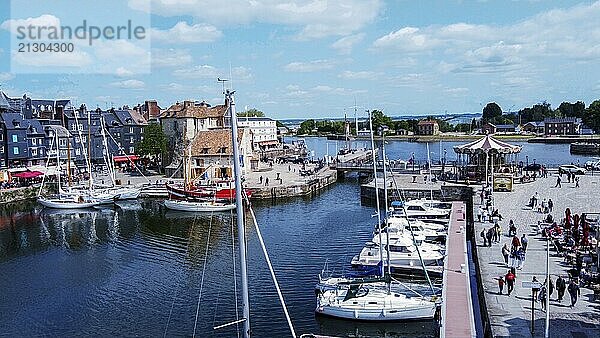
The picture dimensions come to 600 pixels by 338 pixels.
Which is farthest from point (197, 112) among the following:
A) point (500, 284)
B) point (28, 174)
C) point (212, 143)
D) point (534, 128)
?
A: point (534, 128)

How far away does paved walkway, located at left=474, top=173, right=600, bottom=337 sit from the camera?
1962 cm

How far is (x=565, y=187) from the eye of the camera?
50906mm

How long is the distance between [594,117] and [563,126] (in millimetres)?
9765

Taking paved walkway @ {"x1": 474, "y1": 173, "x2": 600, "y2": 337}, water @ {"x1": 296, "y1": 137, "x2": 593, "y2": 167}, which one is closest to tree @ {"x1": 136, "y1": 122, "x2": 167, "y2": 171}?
water @ {"x1": 296, "y1": 137, "x2": 593, "y2": 167}

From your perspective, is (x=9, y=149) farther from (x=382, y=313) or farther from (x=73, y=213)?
(x=382, y=313)

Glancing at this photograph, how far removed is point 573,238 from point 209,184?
37692 mm

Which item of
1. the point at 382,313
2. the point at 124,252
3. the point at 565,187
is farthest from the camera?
the point at 565,187

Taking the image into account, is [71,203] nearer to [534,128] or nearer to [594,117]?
[594,117]

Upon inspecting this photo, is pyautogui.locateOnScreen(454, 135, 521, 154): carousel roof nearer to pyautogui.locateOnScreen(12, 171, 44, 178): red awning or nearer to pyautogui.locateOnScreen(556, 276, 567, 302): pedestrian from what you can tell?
pyautogui.locateOnScreen(556, 276, 567, 302): pedestrian

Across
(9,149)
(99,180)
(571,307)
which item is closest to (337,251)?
(571,307)

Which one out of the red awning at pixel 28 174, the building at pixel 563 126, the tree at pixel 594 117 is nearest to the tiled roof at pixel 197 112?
the red awning at pixel 28 174

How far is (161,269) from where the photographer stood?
33.9m

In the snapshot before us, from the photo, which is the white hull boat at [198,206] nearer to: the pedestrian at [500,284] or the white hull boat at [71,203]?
the white hull boat at [71,203]

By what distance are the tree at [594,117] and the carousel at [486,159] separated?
4541 inches
